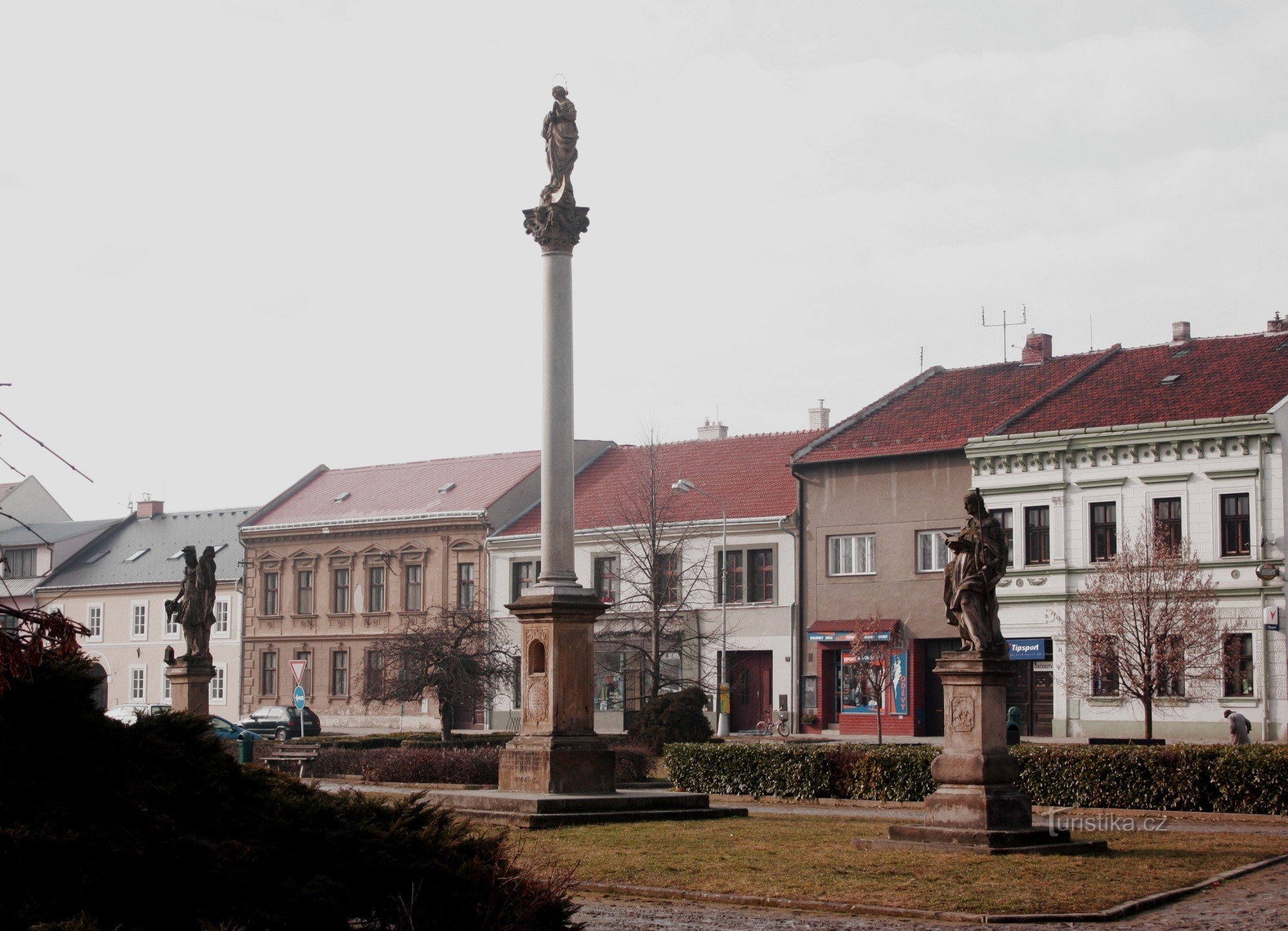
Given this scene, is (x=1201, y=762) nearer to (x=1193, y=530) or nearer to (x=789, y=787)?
(x=789, y=787)

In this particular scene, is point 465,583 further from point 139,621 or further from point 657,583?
point 139,621

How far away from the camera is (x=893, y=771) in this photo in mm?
23469

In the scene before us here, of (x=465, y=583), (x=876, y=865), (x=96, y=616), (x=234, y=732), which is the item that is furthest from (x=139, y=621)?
(x=876, y=865)

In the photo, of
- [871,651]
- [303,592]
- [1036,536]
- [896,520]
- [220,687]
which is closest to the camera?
[1036,536]

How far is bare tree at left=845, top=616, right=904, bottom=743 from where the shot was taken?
4250cm

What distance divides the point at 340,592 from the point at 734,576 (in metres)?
18.1

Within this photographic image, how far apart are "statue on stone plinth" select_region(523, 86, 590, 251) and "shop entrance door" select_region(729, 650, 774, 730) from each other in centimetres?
2859

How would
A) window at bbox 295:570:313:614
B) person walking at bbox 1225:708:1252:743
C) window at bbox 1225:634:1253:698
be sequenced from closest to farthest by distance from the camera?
1. person walking at bbox 1225:708:1252:743
2. window at bbox 1225:634:1253:698
3. window at bbox 295:570:313:614

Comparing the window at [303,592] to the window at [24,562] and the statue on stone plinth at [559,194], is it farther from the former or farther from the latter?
the statue on stone plinth at [559,194]

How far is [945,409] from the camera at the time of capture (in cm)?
4638

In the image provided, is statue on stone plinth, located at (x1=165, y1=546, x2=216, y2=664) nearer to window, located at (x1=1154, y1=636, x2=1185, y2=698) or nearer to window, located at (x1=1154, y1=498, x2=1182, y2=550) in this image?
window, located at (x1=1154, y1=636, x2=1185, y2=698)

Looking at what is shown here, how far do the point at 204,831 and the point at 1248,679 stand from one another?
35230 mm

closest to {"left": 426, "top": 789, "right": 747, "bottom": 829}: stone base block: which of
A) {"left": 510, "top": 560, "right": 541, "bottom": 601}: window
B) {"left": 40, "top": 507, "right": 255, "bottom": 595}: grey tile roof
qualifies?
{"left": 510, "top": 560, "right": 541, "bottom": 601}: window

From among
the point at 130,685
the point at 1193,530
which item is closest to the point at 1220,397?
the point at 1193,530
